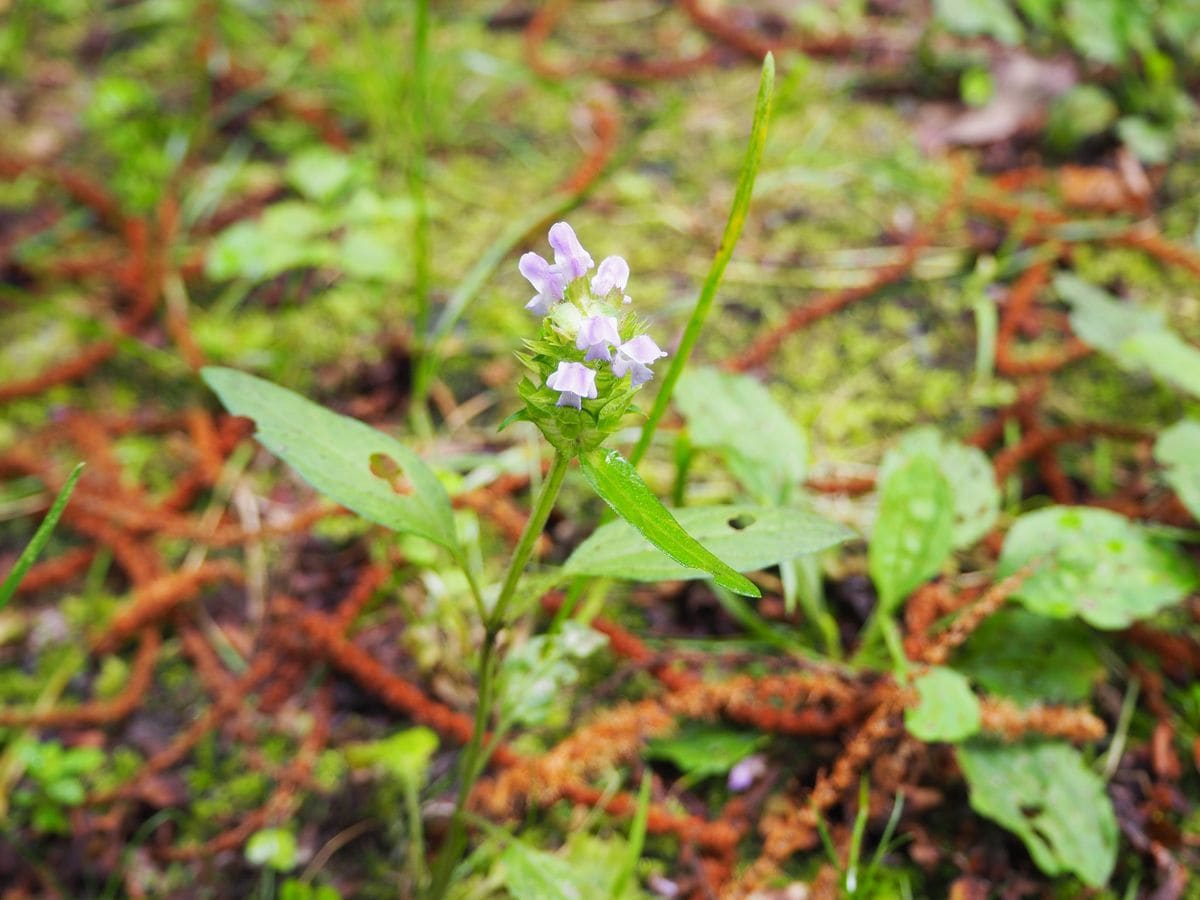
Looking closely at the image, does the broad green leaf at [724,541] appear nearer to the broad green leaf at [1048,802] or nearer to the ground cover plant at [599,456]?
the ground cover plant at [599,456]

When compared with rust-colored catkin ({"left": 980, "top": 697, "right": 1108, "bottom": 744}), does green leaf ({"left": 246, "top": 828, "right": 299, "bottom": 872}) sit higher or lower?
lower

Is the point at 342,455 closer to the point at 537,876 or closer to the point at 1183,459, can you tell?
the point at 537,876

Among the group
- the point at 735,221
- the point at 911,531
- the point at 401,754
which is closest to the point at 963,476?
the point at 911,531

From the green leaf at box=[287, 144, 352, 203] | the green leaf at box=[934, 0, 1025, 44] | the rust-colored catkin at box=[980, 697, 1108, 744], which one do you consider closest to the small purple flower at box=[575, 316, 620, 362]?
the rust-colored catkin at box=[980, 697, 1108, 744]

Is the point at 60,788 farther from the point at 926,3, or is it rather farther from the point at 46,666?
the point at 926,3

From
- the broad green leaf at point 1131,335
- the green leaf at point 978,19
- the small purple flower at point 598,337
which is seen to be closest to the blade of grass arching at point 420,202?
the small purple flower at point 598,337

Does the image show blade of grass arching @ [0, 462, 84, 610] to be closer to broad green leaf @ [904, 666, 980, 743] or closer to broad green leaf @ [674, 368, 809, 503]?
broad green leaf @ [674, 368, 809, 503]
